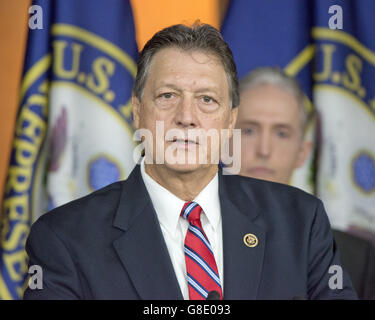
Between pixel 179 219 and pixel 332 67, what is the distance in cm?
149

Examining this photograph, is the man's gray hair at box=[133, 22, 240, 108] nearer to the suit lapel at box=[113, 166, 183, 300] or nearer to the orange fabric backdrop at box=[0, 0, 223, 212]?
the suit lapel at box=[113, 166, 183, 300]

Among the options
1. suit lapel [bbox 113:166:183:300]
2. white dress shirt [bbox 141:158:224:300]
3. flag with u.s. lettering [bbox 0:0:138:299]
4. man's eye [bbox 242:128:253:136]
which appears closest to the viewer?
suit lapel [bbox 113:166:183:300]

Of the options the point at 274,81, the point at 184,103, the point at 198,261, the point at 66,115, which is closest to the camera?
the point at 198,261

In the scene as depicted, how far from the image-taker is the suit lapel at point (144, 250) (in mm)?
1786

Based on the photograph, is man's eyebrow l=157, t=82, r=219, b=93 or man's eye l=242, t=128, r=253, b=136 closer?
man's eyebrow l=157, t=82, r=219, b=93

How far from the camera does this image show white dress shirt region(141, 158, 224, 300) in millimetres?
1908

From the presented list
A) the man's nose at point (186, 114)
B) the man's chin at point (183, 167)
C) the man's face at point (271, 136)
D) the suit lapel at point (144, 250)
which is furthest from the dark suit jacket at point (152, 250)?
the man's face at point (271, 136)

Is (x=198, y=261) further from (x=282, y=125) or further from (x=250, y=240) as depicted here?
(x=282, y=125)

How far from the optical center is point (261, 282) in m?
1.90

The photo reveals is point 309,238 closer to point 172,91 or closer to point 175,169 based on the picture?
point 175,169

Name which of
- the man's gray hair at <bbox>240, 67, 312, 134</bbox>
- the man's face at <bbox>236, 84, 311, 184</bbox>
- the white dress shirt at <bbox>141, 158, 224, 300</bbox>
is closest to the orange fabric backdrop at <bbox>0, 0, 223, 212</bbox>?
the man's gray hair at <bbox>240, 67, 312, 134</bbox>

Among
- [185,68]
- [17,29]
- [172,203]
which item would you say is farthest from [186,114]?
[17,29]

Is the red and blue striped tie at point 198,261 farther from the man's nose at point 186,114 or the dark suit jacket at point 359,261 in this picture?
the dark suit jacket at point 359,261

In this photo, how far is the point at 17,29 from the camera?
304cm
